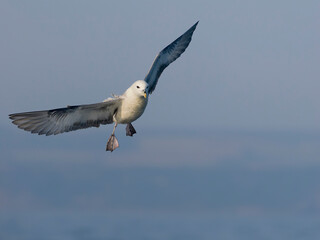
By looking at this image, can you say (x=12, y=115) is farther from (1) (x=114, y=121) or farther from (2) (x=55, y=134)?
(1) (x=114, y=121)

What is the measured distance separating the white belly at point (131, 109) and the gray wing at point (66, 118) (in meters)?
0.28

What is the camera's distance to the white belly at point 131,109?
18.7 metres

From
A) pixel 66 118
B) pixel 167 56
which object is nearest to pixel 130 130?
pixel 167 56

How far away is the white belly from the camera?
18700mm

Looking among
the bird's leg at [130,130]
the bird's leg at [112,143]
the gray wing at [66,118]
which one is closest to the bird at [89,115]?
the gray wing at [66,118]

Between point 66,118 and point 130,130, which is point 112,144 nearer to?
point 130,130

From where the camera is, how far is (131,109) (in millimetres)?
18891

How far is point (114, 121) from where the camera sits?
19.9 metres

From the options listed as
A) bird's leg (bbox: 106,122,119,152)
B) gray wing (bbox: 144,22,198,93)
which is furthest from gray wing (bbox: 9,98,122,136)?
gray wing (bbox: 144,22,198,93)

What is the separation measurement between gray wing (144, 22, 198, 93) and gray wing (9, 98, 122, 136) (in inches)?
91.0

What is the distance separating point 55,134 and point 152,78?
4.47m

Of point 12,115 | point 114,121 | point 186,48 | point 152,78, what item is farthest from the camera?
point 186,48

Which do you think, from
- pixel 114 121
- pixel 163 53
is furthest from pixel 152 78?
pixel 114 121

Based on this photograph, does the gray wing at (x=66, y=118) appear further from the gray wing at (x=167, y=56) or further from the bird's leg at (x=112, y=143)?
the gray wing at (x=167, y=56)
